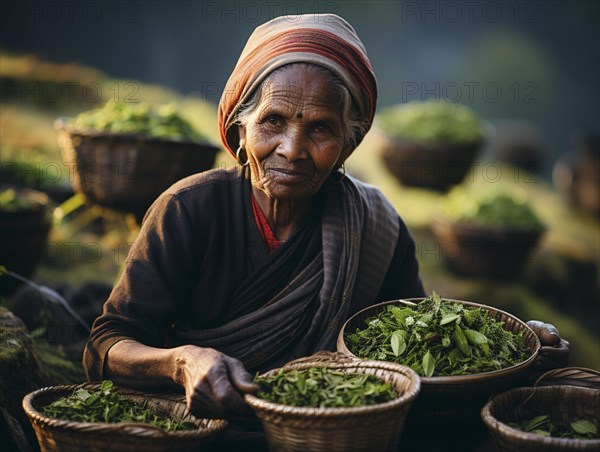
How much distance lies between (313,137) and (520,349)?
1133 millimetres

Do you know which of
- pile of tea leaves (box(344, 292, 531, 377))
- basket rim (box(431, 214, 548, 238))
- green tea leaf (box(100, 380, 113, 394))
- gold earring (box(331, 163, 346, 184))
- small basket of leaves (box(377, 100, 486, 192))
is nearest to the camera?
pile of tea leaves (box(344, 292, 531, 377))

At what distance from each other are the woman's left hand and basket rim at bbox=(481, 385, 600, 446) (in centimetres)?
28

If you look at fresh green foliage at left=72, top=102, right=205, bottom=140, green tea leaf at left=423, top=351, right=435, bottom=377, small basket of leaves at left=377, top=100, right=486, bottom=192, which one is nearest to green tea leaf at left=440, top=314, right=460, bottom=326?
green tea leaf at left=423, top=351, right=435, bottom=377

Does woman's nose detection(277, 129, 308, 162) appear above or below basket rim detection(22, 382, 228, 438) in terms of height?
above

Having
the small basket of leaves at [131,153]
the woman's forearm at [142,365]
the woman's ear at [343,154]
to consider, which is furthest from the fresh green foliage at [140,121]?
the woman's forearm at [142,365]

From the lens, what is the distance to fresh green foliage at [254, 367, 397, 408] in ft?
6.77

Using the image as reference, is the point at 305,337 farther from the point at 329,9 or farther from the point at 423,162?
the point at 329,9

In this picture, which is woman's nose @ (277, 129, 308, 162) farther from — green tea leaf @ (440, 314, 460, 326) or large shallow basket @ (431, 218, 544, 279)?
large shallow basket @ (431, 218, 544, 279)

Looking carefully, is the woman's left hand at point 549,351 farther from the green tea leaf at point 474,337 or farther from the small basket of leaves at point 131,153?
the small basket of leaves at point 131,153

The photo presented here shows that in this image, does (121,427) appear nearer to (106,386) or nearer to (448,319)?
(106,386)

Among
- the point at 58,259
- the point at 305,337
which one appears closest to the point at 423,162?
the point at 58,259

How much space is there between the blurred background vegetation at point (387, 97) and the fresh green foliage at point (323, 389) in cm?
198

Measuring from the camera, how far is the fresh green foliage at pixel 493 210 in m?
7.93

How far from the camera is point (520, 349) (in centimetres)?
256
